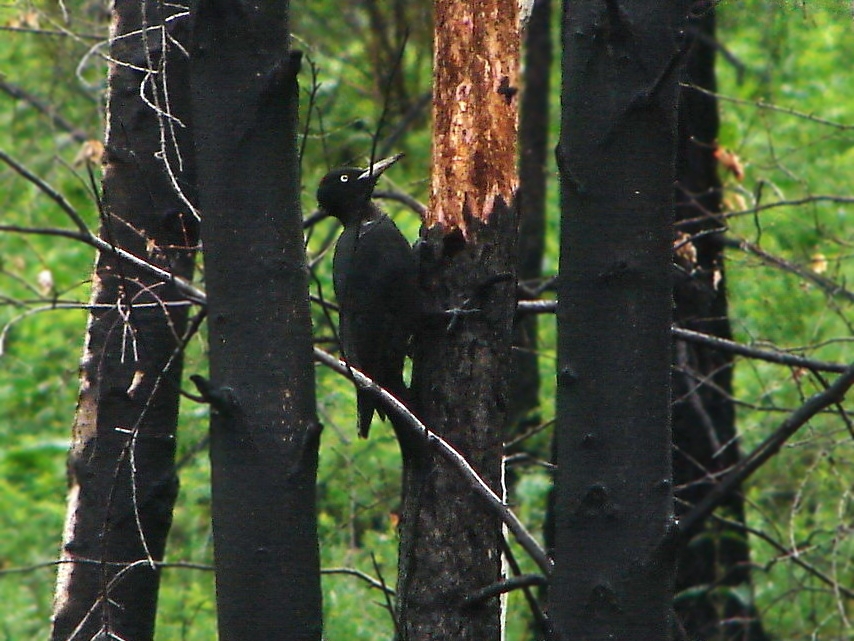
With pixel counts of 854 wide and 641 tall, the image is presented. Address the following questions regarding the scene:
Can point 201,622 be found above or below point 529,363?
below

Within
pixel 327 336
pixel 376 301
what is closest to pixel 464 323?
pixel 376 301

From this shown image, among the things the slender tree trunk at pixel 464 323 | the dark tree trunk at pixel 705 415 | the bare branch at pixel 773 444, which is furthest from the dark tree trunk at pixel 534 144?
the bare branch at pixel 773 444

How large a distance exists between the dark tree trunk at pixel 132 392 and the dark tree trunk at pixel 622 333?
66.0 inches

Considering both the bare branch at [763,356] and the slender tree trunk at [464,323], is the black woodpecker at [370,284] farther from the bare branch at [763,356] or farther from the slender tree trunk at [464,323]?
the bare branch at [763,356]

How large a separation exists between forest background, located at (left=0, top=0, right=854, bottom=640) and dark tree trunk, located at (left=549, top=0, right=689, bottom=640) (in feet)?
4.66

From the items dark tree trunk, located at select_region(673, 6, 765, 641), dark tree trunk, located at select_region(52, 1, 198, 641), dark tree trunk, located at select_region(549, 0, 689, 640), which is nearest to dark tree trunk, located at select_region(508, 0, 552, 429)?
dark tree trunk, located at select_region(673, 6, 765, 641)

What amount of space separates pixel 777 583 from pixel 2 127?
28.5 feet

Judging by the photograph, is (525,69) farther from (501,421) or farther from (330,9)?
(501,421)

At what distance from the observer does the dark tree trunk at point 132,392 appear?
393cm

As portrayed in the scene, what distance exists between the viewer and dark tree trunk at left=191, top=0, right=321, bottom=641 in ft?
8.51

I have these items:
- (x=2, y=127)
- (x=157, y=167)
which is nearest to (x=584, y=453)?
(x=157, y=167)

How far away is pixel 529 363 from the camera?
27.7 feet

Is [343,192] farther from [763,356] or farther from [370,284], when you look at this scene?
[763,356]

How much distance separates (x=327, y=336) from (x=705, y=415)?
7.30ft
